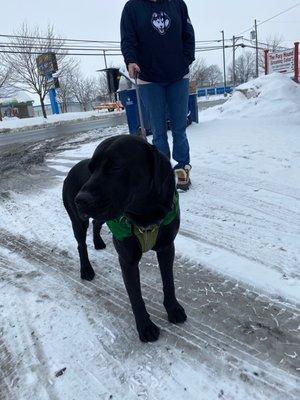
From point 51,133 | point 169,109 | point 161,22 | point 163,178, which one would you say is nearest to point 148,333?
point 163,178

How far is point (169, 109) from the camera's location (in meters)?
4.16

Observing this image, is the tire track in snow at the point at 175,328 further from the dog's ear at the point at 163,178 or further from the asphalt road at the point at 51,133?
the asphalt road at the point at 51,133

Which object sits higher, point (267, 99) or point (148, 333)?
point (267, 99)

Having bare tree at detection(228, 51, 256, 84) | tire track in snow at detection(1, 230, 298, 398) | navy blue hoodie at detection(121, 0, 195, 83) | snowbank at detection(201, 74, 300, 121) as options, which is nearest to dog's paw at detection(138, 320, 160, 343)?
tire track in snow at detection(1, 230, 298, 398)

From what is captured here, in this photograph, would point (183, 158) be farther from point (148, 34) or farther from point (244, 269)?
point (244, 269)

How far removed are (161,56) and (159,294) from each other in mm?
2433

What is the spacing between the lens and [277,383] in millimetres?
1685

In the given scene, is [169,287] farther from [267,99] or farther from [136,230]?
[267,99]

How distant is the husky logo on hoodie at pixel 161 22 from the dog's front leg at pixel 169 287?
2.50 meters

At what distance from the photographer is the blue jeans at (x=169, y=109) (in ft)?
13.1

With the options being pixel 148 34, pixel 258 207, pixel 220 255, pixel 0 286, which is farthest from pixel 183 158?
pixel 0 286

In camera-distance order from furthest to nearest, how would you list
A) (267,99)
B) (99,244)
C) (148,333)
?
(267,99) → (99,244) → (148,333)

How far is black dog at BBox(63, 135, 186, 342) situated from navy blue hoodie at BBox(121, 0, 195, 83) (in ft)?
6.37

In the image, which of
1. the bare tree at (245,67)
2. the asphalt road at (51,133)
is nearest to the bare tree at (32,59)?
the asphalt road at (51,133)
